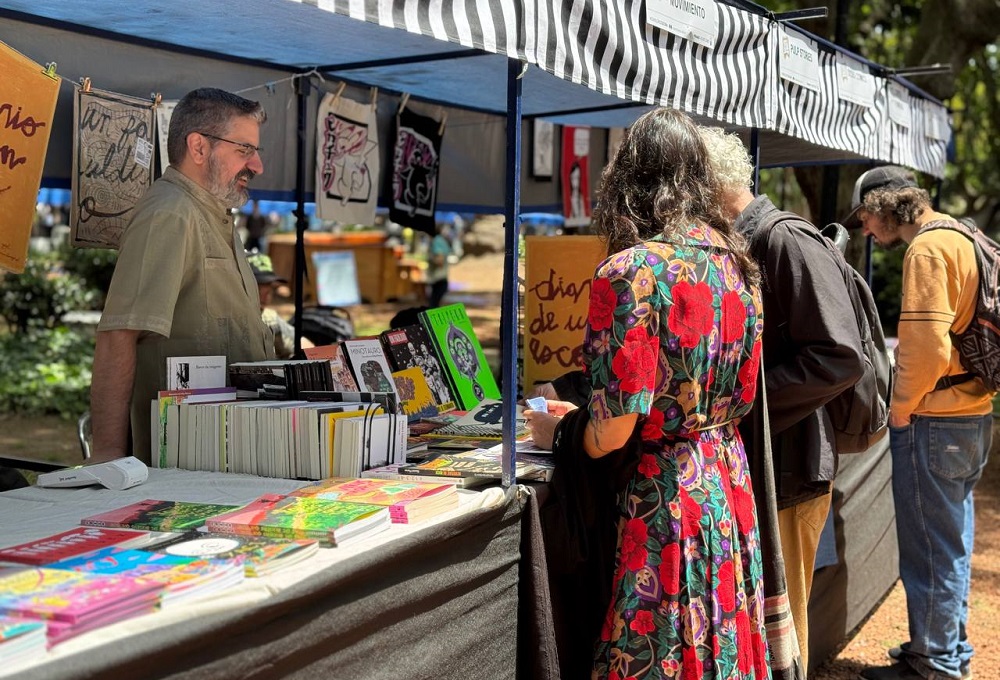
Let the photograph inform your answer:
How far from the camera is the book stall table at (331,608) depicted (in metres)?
1.49

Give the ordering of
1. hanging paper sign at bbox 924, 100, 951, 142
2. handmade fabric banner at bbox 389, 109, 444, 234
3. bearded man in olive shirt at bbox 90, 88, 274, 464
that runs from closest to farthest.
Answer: bearded man in olive shirt at bbox 90, 88, 274, 464
handmade fabric banner at bbox 389, 109, 444, 234
hanging paper sign at bbox 924, 100, 951, 142

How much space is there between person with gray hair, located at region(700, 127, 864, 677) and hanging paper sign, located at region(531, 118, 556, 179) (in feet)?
11.2

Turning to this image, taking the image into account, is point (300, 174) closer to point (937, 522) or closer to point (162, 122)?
point (162, 122)

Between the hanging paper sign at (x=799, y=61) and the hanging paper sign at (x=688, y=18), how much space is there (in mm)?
693

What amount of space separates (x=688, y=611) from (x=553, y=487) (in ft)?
1.54

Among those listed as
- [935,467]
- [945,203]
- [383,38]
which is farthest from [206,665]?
[945,203]

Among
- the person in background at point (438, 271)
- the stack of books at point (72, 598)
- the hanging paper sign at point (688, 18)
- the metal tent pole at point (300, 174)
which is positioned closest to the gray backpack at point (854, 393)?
the hanging paper sign at point (688, 18)

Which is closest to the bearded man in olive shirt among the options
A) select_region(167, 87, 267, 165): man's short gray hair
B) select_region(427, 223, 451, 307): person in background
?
select_region(167, 87, 267, 165): man's short gray hair

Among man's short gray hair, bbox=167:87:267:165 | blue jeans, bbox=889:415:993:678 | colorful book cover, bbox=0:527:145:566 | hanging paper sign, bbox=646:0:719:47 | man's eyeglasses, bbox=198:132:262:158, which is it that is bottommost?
blue jeans, bbox=889:415:993:678

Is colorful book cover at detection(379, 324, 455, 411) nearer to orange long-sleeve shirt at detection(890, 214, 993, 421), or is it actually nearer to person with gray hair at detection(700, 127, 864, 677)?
person with gray hair at detection(700, 127, 864, 677)

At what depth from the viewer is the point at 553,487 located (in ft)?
8.48

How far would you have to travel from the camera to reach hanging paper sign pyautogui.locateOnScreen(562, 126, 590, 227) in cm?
667

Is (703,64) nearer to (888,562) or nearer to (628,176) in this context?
(628,176)

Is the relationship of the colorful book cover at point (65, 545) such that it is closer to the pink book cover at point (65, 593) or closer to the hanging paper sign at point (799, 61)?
the pink book cover at point (65, 593)
